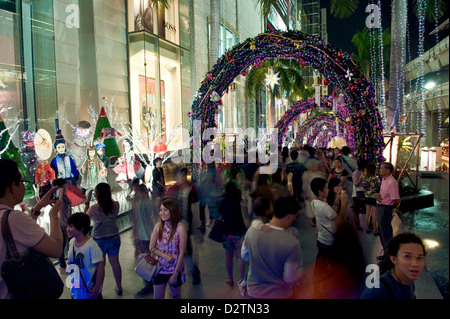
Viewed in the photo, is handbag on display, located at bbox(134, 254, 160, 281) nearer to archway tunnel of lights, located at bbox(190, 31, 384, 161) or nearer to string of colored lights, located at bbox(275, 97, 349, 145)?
archway tunnel of lights, located at bbox(190, 31, 384, 161)

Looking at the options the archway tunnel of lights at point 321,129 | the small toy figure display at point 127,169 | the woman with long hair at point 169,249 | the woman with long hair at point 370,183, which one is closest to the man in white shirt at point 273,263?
the woman with long hair at point 169,249

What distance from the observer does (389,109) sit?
37.3ft

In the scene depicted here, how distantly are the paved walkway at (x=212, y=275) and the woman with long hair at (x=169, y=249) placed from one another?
0.98 m

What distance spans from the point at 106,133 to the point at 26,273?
8985 millimetres

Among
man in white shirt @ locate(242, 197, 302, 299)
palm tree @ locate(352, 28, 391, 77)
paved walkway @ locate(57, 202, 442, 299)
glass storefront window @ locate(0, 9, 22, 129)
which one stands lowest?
paved walkway @ locate(57, 202, 442, 299)

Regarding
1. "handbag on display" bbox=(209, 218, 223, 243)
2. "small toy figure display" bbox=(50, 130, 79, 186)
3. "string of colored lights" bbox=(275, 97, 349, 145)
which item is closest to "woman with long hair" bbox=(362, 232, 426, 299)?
"handbag on display" bbox=(209, 218, 223, 243)

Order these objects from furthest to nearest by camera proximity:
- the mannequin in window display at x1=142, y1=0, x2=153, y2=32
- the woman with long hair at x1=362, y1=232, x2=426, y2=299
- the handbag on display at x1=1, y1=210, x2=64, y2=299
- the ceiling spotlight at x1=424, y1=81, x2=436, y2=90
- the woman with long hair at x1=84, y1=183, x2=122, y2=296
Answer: the ceiling spotlight at x1=424, y1=81, x2=436, y2=90
the mannequin in window display at x1=142, y1=0, x2=153, y2=32
the woman with long hair at x1=84, y1=183, x2=122, y2=296
the handbag on display at x1=1, y1=210, x2=64, y2=299
the woman with long hair at x1=362, y1=232, x2=426, y2=299

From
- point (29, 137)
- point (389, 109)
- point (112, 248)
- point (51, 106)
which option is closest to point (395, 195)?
point (112, 248)

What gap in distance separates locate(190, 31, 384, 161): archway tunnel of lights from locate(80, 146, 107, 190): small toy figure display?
2.96 metres

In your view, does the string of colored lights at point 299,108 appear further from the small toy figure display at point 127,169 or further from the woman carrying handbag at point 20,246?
the woman carrying handbag at point 20,246

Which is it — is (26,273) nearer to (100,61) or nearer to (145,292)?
→ (145,292)

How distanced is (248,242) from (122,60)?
49.6 ft

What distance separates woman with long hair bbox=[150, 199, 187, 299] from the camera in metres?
3.37

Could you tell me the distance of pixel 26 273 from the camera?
2242 mm
